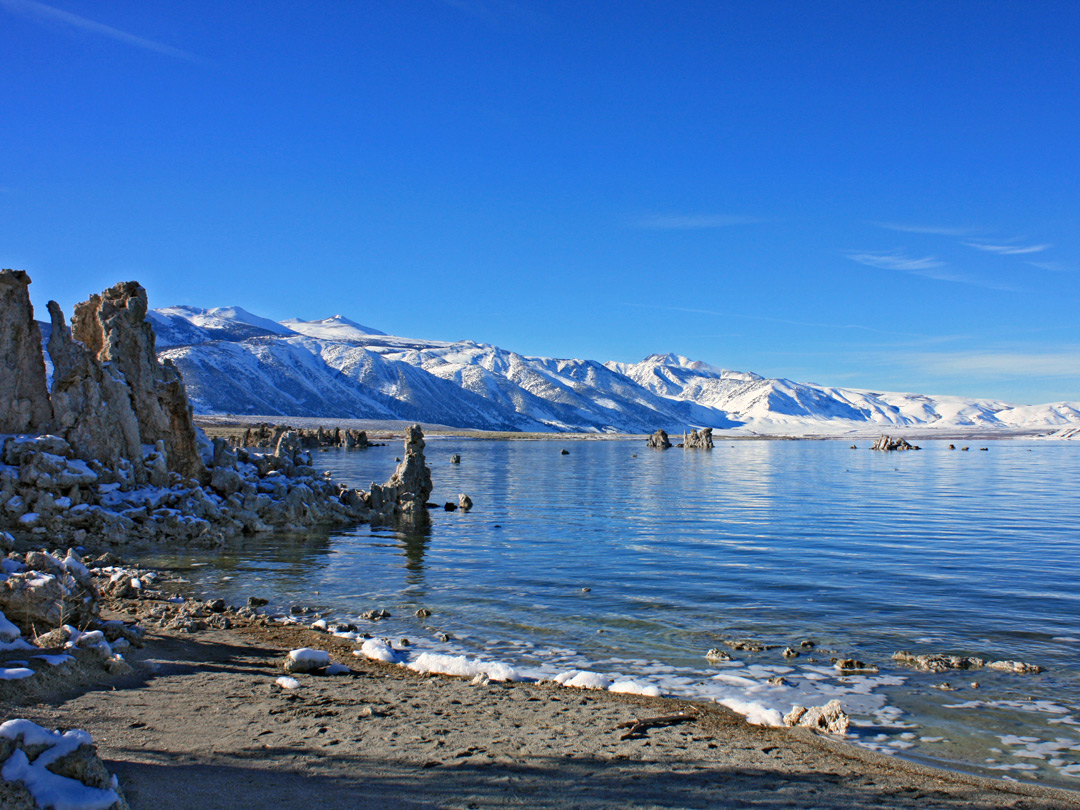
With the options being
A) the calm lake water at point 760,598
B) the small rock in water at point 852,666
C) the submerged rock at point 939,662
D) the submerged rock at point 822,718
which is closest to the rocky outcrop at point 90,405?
the calm lake water at point 760,598

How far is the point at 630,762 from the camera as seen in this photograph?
24.3 ft

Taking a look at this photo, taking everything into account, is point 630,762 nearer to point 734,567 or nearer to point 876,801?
Result: point 876,801

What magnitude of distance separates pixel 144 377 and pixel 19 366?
4.20 meters

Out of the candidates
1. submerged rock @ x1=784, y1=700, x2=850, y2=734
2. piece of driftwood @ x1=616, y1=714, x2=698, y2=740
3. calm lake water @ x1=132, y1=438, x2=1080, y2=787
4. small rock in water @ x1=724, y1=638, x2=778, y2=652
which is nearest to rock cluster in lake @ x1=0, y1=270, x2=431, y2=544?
calm lake water @ x1=132, y1=438, x2=1080, y2=787

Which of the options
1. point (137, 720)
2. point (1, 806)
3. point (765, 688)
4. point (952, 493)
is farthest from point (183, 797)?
→ point (952, 493)

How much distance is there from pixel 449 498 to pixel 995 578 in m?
29.8

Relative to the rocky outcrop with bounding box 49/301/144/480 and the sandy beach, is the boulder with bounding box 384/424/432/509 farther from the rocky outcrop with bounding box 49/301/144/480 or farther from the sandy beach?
the sandy beach

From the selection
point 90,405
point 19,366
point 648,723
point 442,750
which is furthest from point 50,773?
point 19,366

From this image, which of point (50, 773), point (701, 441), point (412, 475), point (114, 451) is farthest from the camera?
point (701, 441)

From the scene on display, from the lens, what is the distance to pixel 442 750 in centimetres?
760

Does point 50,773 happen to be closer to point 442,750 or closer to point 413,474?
point 442,750

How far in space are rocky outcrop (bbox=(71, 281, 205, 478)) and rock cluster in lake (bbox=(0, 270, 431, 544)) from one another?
0.04 metres

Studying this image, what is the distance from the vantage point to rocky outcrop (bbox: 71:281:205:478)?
27.9m

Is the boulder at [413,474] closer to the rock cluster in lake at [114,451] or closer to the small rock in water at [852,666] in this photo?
the rock cluster in lake at [114,451]
